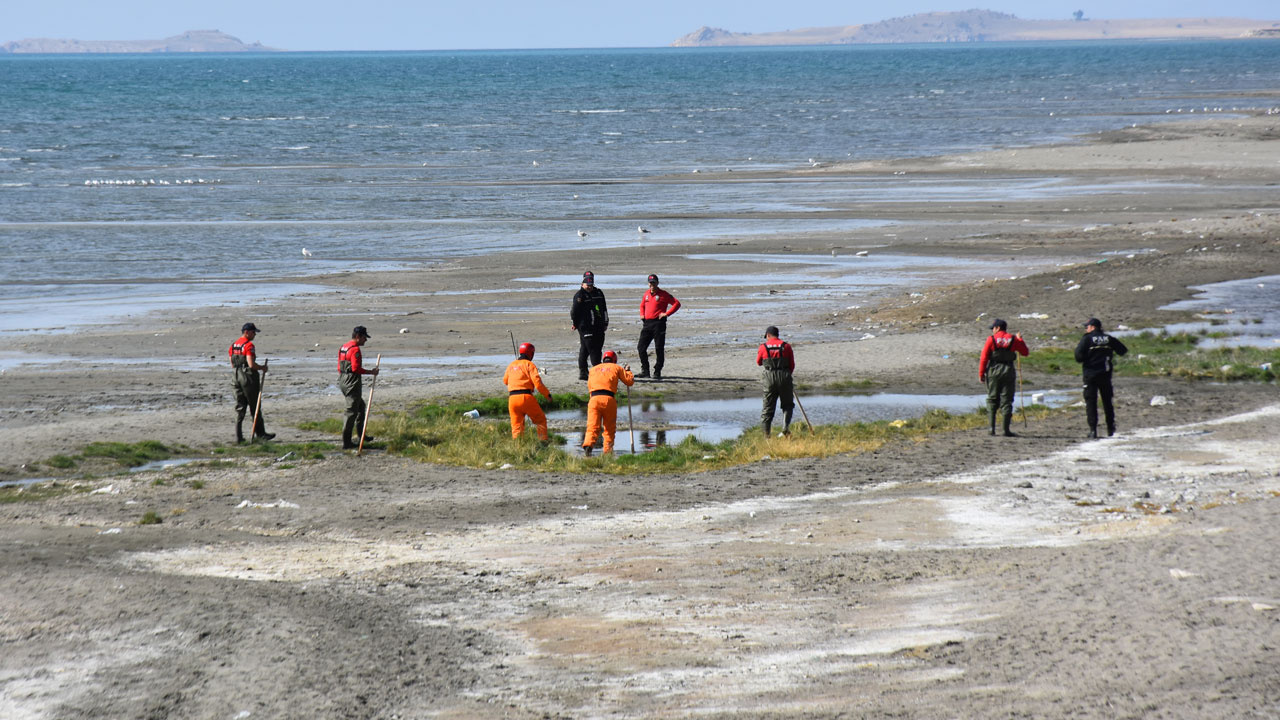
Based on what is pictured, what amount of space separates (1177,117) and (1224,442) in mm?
66400

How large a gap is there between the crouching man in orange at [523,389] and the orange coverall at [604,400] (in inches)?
22.8

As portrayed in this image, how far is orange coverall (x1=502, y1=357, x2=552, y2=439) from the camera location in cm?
1552

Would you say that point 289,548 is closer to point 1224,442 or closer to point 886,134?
point 1224,442

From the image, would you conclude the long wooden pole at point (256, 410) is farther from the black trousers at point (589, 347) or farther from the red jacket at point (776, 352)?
the red jacket at point (776, 352)

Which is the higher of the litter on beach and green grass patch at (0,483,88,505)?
green grass patch at (0,483,88,505)

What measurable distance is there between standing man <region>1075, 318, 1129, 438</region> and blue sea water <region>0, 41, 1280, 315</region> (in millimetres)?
19979

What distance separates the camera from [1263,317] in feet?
73.9

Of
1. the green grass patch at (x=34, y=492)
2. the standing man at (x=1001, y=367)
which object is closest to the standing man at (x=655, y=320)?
the standing man at (x=1001, y=367)

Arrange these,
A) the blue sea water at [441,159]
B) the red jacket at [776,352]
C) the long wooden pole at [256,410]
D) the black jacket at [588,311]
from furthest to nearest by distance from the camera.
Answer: the blue sea water at [441,159], the black jacket at [588,311], the long wooden pole at [256,410], the red jacket at [776,352]

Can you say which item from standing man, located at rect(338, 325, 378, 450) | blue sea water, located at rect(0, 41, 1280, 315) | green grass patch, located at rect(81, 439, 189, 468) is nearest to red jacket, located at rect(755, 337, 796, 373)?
standing man, located at rect(338, 325, 378, 450)

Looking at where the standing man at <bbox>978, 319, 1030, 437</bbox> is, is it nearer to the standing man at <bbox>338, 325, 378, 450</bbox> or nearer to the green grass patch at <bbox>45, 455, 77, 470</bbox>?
the standing man at <bbox>338, 325, 378, 450</bbox>

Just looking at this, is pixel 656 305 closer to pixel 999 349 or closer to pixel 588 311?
pixel 588 311

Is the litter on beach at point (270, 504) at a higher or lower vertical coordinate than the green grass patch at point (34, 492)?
lower

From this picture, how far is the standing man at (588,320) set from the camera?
19.2m
